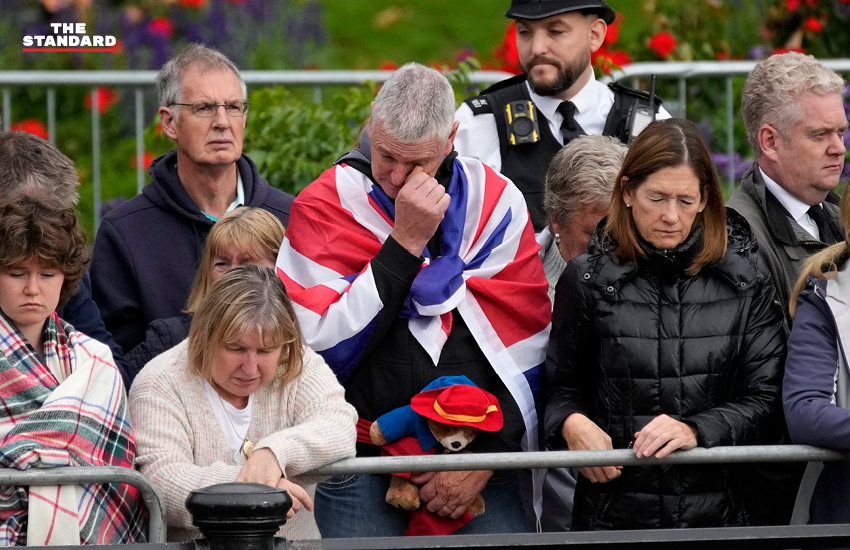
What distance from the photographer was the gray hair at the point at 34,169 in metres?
3.66

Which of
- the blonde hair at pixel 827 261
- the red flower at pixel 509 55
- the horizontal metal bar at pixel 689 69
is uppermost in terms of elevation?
the red flower at pixel 509 55

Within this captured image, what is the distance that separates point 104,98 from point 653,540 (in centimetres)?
421

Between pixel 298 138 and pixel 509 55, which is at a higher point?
pixel 509 55

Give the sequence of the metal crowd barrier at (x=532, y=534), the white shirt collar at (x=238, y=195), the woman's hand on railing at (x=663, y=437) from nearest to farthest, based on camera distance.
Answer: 1. the metal crowd barrier at (x=532, y=534)
2. the woman's hand on railing at (x=663, y=437)
3. the white shirt collar at (x=238, y=195)

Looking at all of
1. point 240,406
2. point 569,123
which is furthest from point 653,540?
point 569,123

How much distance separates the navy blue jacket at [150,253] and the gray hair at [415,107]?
1055 mm

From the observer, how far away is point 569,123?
4508 mm

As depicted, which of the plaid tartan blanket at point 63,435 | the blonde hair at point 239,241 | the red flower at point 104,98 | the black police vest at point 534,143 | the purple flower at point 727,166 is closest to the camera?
the plaid tartan blanket at point 63,435

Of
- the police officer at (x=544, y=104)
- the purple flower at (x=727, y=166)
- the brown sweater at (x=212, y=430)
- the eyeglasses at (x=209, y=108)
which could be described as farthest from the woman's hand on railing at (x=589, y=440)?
the purple flower at (x=727, y=166)

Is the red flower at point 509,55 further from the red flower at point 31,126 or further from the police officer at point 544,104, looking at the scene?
the red flower at point 31,126

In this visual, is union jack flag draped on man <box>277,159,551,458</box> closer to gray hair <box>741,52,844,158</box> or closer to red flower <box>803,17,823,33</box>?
gray hair <box>741,52,844,158</box>

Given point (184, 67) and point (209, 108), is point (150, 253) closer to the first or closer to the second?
point (209, 108)

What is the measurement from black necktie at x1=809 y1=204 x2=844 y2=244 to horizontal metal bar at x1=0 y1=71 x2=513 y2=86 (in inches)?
90.8

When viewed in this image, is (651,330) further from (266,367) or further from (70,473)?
(70,473)
